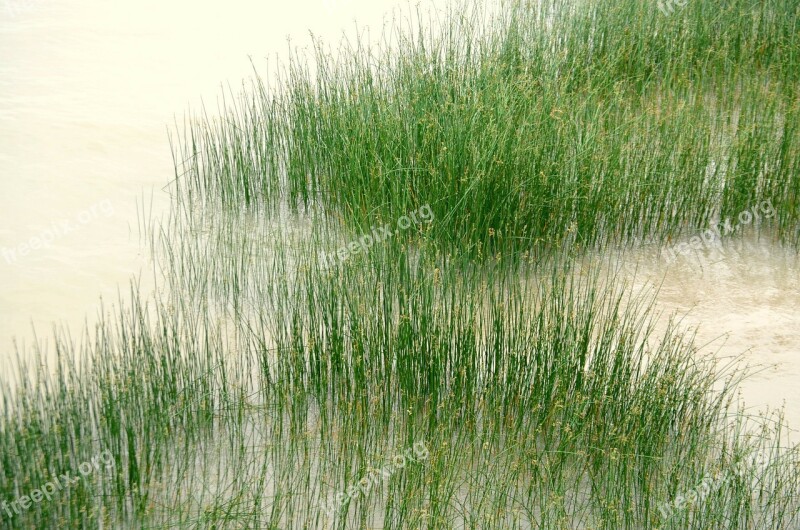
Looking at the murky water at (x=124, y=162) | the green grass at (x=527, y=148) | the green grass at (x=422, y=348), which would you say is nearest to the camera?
the green grass at (x=422, y=348)

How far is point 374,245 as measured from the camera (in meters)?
3.83

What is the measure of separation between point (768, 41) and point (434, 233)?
11.6ft

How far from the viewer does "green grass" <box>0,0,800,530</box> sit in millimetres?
2811

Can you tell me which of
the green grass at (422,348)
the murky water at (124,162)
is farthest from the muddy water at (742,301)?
the green grass at (422,348)

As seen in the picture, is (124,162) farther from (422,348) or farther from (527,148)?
(422,348)

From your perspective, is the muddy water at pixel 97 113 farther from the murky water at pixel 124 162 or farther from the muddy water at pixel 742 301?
the muddy water at pixel 742 301

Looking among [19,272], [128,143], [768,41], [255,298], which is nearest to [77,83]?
[128,143]

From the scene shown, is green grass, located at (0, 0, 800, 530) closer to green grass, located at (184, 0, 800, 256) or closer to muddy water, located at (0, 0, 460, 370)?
green grass, located at (184, 0, 800, 256)

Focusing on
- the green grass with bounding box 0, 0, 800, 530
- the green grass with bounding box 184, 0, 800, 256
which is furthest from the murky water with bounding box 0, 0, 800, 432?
the green grass with bounding box 184, 0, 800, 256

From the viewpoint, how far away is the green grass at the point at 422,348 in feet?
9.22

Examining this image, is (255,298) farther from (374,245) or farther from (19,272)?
(19,272)

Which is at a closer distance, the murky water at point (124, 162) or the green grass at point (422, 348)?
the green grass at point (422, 348)

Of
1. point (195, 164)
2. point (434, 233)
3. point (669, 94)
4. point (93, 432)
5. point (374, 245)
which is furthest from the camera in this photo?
point (669, 94)

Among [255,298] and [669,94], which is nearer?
[255,298]
